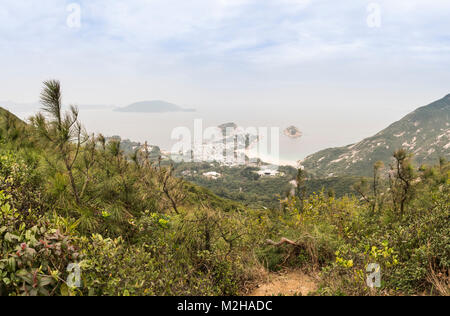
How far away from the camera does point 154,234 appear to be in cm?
389

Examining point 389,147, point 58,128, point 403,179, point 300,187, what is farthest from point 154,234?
point 389,147

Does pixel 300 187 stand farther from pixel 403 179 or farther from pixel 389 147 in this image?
pixel 389 147

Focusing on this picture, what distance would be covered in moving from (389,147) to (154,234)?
633 feet

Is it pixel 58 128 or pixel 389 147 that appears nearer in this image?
pixel 58 128

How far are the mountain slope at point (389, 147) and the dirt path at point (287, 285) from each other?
144m

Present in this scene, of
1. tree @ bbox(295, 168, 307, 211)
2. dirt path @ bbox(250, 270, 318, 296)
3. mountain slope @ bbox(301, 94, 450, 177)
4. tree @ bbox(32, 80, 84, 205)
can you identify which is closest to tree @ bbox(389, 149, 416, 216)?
tree @ bbox(295, 168, 307, 211)

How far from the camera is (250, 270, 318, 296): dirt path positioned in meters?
4.00

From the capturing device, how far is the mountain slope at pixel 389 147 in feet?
490

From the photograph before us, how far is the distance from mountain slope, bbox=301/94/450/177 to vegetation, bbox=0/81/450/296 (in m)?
143

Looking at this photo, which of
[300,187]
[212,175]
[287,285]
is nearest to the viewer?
[287,285]

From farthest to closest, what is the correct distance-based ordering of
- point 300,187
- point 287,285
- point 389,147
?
point 389,147, point 300,187, point 287,285

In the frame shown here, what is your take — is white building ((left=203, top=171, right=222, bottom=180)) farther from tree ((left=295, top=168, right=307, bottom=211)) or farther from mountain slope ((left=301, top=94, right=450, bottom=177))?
tree ((left=295, top=168, right=307, bottom=211))

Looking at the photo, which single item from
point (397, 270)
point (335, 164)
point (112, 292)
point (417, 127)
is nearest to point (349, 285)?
point (397, 270)

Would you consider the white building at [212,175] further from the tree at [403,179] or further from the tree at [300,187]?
the tree at [403,179]
